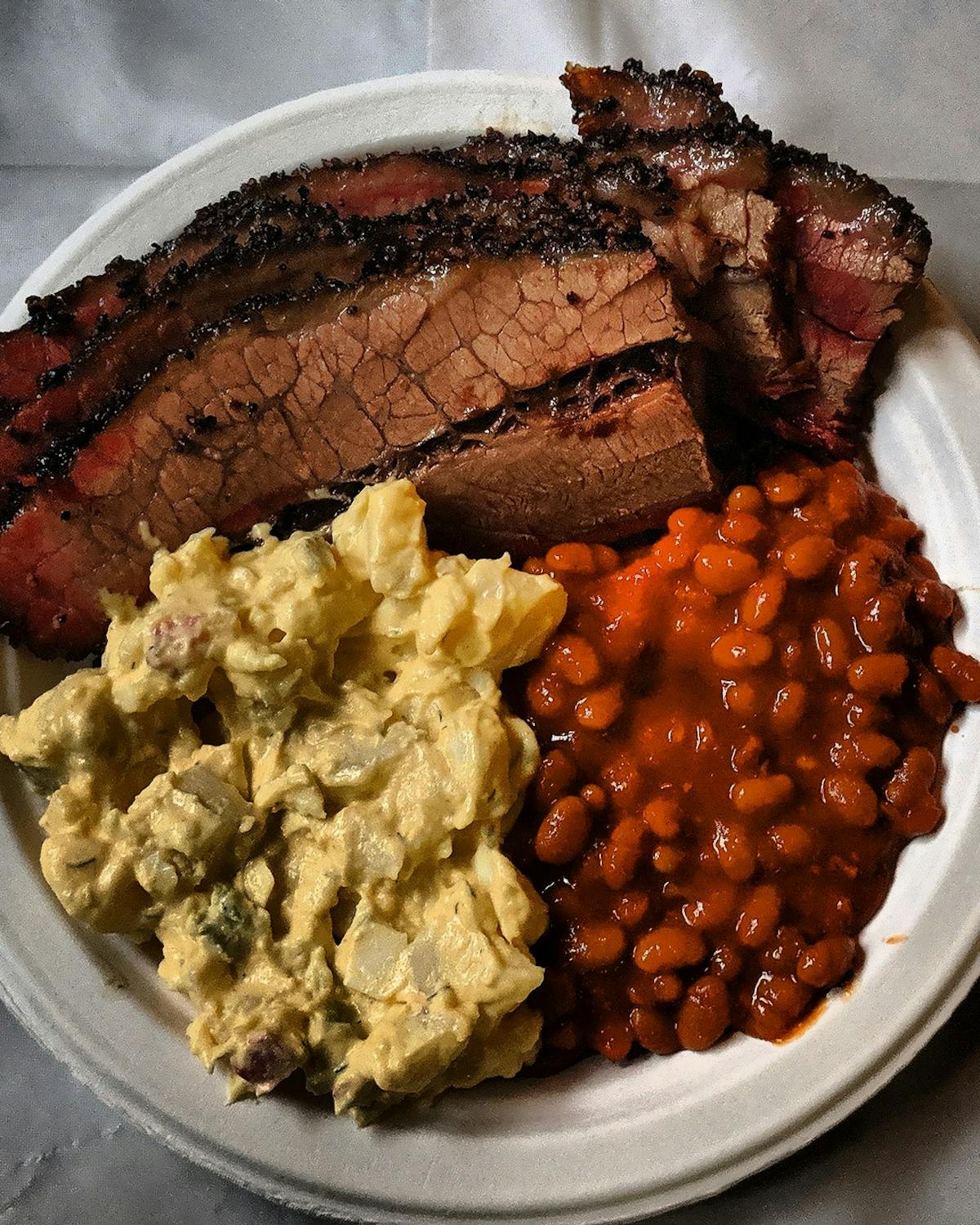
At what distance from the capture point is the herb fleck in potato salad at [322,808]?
6.77 feet

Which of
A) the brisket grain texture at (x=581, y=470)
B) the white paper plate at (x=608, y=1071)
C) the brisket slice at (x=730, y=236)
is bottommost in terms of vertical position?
the white paper plate at (x=608, y=1071)

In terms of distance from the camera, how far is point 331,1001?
2.10m

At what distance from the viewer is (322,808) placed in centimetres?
211

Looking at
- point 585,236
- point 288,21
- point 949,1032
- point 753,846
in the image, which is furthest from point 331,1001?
point 288,21

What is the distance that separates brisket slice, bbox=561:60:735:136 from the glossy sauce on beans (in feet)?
3.10

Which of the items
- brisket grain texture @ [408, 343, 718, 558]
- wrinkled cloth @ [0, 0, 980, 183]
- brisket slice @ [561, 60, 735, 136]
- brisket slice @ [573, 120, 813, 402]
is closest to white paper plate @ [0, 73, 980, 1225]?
brisket slice @ [573, 120, 813, 402]

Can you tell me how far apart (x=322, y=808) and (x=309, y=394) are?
89cm

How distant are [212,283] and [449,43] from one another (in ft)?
5.81

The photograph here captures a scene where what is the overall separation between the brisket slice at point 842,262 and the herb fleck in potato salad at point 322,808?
→ 2.81 ft

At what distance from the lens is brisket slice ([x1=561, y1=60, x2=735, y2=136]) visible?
237 centimetres

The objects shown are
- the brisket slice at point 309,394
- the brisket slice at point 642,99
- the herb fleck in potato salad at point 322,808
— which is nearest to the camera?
the herb fleck in potato salad at point 322,808

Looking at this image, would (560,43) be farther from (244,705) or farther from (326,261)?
(244,705)

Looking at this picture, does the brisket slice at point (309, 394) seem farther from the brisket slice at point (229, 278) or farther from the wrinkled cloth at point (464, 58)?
the wrinkled cloth at point (464, 58)

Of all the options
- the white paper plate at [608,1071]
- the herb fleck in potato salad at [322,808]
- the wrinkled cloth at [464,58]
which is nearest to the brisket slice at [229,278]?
the herb fleck in potato salad at [322,808]
